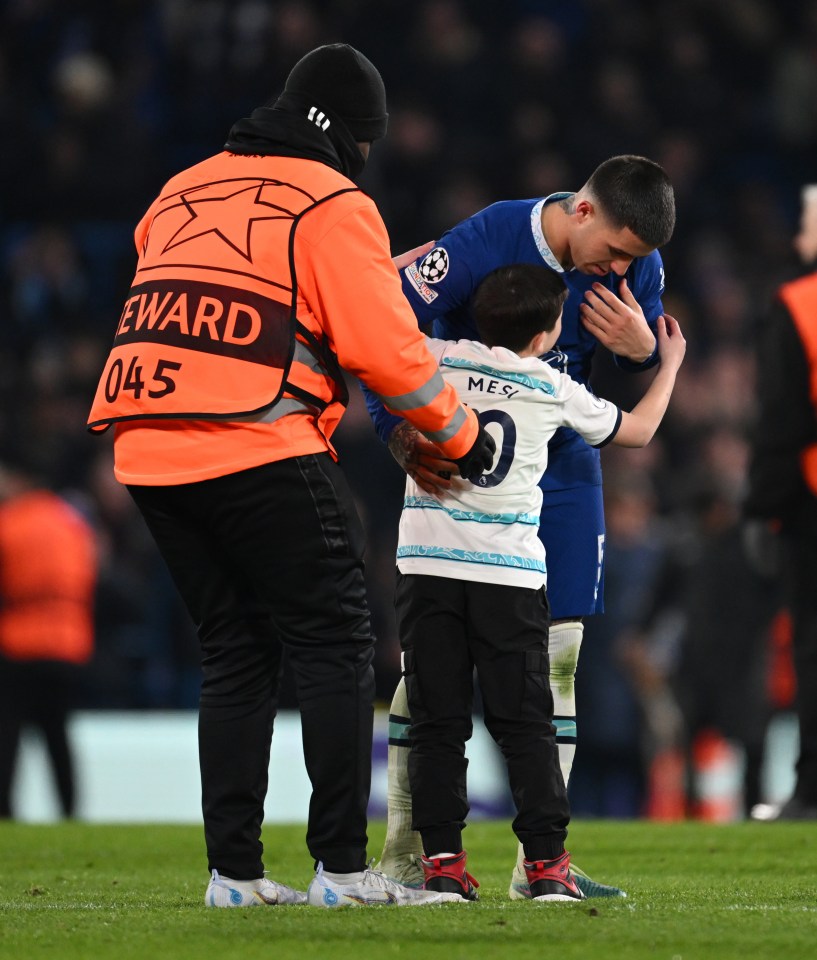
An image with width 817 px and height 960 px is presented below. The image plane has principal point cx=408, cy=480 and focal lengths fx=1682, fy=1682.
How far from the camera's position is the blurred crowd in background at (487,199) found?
9.59 m

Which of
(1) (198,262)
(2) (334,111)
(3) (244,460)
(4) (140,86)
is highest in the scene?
(4) (140,86)

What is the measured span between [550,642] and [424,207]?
28.6 feet

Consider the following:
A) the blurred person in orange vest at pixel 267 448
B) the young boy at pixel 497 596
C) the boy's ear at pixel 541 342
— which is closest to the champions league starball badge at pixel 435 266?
the young boy at pixel 497 596

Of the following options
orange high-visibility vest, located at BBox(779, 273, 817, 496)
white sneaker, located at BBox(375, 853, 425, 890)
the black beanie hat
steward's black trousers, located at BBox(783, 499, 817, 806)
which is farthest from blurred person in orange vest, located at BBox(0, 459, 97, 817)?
the black beanie hat

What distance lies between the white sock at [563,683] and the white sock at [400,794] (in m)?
0.28

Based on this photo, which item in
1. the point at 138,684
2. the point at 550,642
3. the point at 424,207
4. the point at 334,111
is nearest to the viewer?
the point at 334,111

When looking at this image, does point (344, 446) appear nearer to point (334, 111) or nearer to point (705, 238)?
point (705, 238)

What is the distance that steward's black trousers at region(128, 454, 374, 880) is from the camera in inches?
136

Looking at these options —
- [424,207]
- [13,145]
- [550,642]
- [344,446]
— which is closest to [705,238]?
[424,207]

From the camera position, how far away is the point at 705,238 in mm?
12898

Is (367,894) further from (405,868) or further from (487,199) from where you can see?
(487,199)

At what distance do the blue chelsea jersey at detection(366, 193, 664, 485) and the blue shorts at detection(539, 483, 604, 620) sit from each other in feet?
0.16

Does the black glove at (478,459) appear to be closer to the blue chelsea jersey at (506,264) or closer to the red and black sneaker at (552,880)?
the blue chelsea jersey at (506,264)

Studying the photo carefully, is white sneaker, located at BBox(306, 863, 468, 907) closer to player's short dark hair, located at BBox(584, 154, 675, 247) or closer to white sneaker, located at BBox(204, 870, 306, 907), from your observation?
white sneaker, located at BBox(204, 870, 306, 907)
